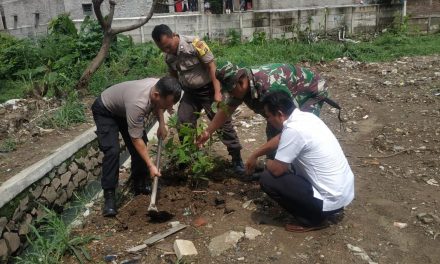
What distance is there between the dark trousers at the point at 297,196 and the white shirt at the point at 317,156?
5 cm

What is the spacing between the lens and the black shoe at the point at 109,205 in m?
3.79

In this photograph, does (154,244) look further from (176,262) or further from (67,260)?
(67,260)

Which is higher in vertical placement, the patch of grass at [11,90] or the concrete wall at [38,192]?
the patch of grass at [11,90]

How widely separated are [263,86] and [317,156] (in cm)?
85

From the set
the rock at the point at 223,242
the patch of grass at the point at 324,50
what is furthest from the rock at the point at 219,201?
the patch of grass at the point at 324,50

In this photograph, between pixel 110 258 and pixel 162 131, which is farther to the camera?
pixel 162 131

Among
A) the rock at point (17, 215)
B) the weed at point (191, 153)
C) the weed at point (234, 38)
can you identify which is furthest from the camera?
the weed at point (234, 38)

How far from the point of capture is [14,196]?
3672 millimetres

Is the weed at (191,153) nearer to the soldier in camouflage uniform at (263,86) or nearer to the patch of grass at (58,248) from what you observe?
the soldier in camouflage uniform at (263,86)

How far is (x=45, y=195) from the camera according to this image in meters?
4.16

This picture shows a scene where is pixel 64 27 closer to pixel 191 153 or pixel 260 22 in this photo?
pixel 260 22

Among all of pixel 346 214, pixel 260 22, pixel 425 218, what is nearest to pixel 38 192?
pixel 346 214

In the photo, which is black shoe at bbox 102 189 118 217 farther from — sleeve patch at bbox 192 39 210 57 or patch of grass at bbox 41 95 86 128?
patch of grass at bbox 41 95 86 128

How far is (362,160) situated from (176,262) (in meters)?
2.78
